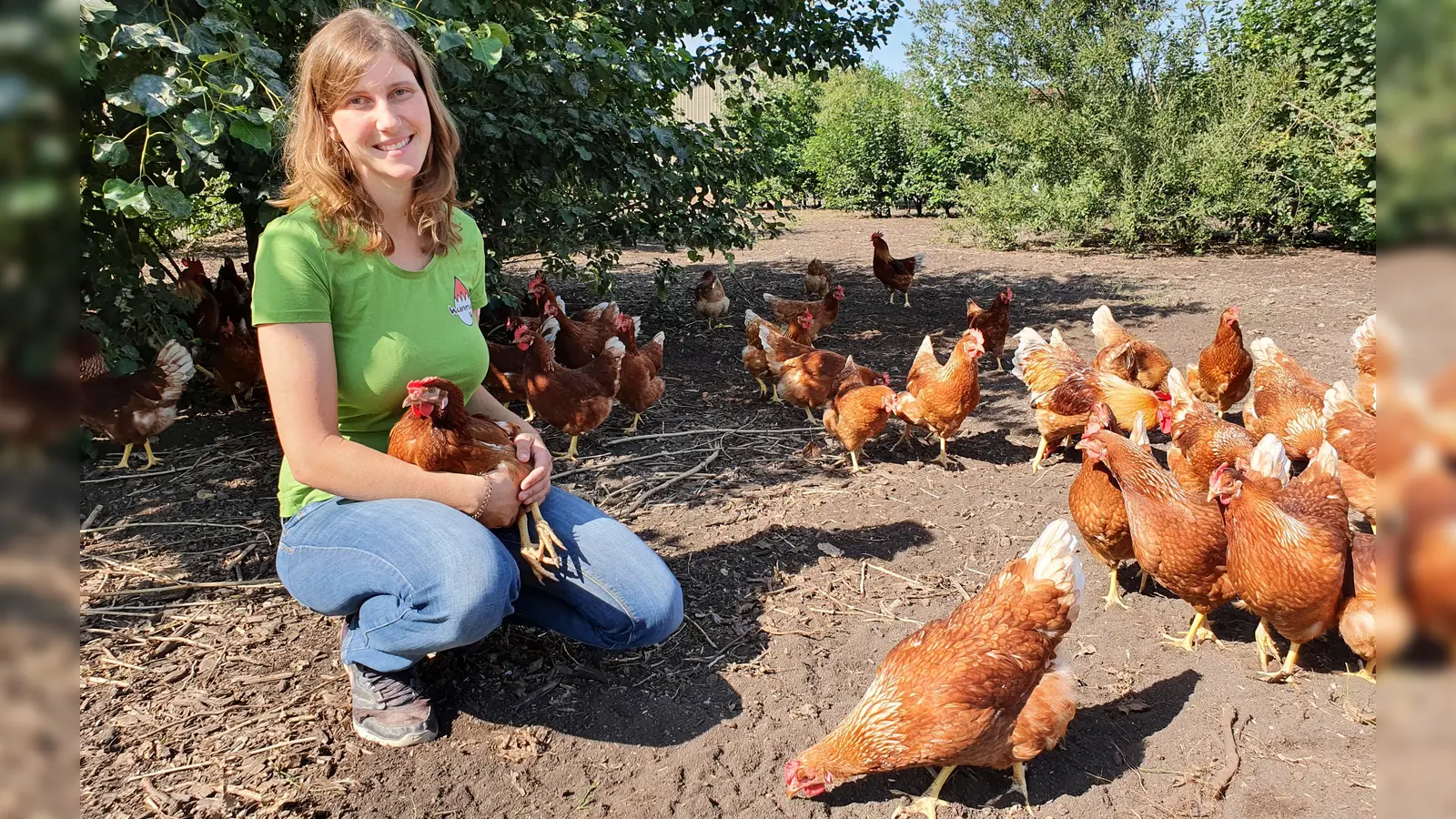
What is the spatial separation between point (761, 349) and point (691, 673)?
3.38m

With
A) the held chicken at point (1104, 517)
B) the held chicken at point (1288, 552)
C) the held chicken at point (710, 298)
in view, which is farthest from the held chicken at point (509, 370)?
the held chicken at point (1288, 552)

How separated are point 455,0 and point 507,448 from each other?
2321mm

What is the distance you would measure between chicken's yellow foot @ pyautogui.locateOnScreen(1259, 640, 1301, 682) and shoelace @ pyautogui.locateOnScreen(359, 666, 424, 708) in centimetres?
309

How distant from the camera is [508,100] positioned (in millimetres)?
5000

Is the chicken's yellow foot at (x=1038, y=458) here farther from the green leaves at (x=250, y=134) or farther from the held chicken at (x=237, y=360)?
the held chicken at (x=237, y=360)

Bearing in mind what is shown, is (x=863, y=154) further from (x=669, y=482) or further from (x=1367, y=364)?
(x=669, y=482)

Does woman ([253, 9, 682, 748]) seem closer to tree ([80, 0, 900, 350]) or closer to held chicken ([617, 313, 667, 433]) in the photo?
tree ([80, 0, 900, 350])

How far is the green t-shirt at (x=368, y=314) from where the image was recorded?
2.50 m

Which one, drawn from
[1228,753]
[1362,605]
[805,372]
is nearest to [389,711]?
[1228,753]

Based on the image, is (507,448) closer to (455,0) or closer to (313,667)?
(313,667)

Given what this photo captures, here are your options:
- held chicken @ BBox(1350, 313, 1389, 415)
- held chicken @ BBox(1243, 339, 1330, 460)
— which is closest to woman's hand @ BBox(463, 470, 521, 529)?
held chicken @ BBox(1243, 339, 1330, 460)

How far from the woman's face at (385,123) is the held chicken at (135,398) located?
285 cm

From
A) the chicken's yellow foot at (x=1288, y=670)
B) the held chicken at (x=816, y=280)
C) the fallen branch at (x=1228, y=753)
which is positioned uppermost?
the held chicken at (x=816, y=280)

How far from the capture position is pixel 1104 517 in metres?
3.58
